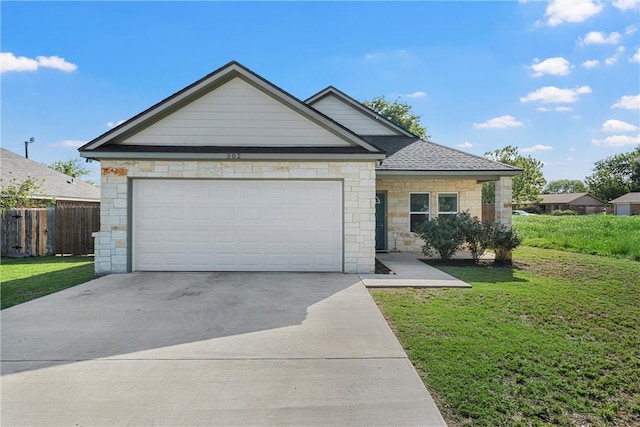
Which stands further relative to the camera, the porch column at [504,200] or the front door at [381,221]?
the front door at [381,221]

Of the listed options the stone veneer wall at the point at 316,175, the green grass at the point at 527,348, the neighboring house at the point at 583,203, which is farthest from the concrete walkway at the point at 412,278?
the neighboring house at the point at 583,203

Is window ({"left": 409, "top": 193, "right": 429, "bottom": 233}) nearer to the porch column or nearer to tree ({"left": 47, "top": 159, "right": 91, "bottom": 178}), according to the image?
the porch column

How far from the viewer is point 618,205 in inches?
2084

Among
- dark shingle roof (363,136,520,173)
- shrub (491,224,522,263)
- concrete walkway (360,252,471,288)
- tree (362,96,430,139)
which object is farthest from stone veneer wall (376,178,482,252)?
tree (362,96,430,139)

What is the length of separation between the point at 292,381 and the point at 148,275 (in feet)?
21.4

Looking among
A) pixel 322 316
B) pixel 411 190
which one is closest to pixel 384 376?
pixel 322 316

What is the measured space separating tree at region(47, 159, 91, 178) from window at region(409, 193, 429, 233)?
1687 inches

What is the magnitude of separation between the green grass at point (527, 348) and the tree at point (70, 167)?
155ft

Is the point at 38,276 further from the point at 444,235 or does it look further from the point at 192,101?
the point at 444,235

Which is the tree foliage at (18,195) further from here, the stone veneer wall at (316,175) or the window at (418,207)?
the window at (418,207)

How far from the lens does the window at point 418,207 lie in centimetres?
1320

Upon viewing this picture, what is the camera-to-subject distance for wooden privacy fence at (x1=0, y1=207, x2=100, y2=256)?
12.6 metres

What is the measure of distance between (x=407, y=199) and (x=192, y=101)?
27.1ft

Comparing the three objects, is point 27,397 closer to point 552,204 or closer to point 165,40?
point 165,40
